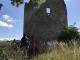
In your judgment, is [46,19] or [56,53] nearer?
[56,53]

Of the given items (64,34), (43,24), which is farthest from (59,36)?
(43,24)

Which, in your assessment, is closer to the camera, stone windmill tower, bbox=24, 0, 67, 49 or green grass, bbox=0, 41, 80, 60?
green grass, bbox=0, 41, 80, 60

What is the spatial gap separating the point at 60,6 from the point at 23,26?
4697 mm

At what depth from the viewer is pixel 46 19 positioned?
103 feet

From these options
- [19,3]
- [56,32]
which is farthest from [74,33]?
[19,3]

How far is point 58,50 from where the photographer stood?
10555mm

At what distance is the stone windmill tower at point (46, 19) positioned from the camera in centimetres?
3098

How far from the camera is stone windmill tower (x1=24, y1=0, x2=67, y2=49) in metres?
31.0

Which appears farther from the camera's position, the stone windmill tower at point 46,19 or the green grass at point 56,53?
the stone windmill tower at point 46,19

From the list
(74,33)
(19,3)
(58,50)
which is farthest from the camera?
(74,33)

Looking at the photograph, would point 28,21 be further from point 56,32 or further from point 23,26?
point 56,32

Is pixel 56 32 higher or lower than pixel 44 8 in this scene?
lower

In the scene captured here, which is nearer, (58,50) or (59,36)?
(58,50)

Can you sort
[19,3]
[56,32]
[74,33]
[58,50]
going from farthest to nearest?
[56,32] → [74,33] → [19,3] → [58,50]
